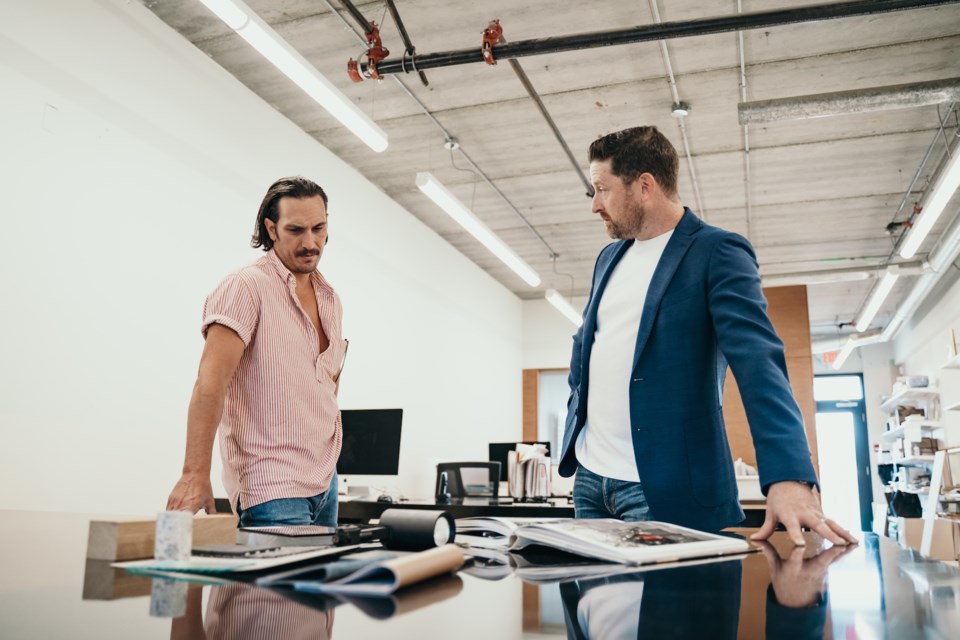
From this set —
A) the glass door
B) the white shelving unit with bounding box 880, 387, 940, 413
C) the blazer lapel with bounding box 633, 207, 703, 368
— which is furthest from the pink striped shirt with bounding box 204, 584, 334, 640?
the glass door

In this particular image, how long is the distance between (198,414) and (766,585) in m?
1.12

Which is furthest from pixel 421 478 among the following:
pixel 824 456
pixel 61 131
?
pixel 824 456

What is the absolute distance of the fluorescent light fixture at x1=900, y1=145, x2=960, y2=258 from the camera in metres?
4.50

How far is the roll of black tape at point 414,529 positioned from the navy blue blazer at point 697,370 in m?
0.55

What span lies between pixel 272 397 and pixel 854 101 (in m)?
4.43

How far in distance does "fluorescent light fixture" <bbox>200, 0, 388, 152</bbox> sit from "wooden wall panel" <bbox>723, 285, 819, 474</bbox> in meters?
5.92

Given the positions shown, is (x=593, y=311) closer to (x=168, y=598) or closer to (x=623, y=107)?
(x=168, y=598)

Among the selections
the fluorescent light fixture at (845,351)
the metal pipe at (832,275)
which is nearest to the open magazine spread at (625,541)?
the metal pipe at (832,275)

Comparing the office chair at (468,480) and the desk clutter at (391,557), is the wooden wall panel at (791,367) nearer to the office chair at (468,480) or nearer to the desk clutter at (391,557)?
the office chair at (468,480)

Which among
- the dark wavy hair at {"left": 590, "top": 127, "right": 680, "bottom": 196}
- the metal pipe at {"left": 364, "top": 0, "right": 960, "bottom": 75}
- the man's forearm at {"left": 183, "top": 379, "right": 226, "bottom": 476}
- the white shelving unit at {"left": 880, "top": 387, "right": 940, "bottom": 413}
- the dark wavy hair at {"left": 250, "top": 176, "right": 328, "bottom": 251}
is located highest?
the metal pipe at {"left": 364, "top": 0, "right": 960, "bottom": 75}

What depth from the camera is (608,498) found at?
4.85 feet

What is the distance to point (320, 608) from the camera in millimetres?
542

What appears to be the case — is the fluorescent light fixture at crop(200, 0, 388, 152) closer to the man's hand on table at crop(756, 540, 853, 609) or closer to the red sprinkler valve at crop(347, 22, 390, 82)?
the red sprinkler valve at crop(347, 22, 390, 82)

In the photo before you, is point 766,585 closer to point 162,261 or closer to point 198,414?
point 198,414
